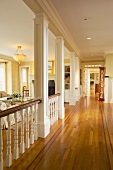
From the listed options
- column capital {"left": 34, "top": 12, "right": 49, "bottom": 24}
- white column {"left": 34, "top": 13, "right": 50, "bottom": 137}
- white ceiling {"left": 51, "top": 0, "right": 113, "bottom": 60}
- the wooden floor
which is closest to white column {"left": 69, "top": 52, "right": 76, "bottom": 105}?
white ceiling {"left": 51, "top": 0, "right": 113, "bottom": 60}

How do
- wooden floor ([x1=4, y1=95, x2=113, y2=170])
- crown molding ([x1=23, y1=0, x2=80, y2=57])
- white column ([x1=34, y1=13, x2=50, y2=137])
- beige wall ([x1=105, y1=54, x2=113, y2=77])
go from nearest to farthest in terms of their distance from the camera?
wooden floor ([x1=4, y1=95, x2=113, y2=170]), crown molding ([x1=23, y1=0, x2=80, y2=57]), white column ([x1=34, y1=13, x2=50, y2=137]), beige wall ([x1=105, y1=54, x2=113, y2=77])

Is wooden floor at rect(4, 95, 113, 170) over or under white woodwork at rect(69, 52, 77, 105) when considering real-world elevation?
Result: under

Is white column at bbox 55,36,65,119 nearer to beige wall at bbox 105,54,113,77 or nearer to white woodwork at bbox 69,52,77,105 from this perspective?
white woodwork at bbox 69,52,77,105

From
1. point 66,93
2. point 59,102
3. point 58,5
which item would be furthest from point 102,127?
point 66,93

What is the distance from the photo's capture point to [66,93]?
9.05m

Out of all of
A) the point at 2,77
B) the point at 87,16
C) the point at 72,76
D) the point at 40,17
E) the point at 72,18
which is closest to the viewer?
the point at 40,17

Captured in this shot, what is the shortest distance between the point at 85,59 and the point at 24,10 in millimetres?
8305

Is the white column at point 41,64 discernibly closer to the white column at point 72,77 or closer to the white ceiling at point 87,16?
the white ceiling at point 87,16

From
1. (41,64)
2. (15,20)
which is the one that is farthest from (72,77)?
(41,64)

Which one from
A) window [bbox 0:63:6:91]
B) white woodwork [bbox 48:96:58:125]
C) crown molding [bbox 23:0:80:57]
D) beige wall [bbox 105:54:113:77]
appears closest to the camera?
crown molding [bbox 23:0:80:57]

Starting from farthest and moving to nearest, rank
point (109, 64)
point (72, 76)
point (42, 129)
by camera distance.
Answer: point (109, 64) < point (72, 76) < point (42, 129)

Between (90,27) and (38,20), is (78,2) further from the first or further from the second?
(90,27)

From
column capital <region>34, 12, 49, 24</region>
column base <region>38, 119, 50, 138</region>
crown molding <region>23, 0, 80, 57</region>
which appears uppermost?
crown molding <region>23, 0, 80, 57</region>

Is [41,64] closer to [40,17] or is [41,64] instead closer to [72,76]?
[40,17]
